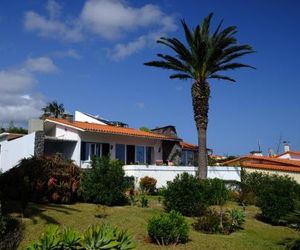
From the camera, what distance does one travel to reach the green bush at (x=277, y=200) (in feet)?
60.0

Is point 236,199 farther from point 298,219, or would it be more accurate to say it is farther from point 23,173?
point 23,173

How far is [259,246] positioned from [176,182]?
510 centimetres

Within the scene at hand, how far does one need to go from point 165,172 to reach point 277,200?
12589mm

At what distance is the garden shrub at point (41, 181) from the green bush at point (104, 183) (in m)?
0.49

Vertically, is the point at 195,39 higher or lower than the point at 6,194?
higher

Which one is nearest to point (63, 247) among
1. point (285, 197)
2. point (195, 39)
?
point (285, 197)

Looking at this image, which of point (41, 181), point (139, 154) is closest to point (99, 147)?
point (139, 154)

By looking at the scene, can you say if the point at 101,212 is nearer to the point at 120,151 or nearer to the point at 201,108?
the point at 201,108

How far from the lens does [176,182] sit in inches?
692

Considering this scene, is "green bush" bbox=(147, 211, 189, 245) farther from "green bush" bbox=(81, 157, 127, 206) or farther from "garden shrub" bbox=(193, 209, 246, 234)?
"green bush" bbox=(81, 157, 127, 206)

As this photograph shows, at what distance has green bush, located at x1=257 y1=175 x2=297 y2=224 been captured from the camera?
18297 mm

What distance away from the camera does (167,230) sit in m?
12.4

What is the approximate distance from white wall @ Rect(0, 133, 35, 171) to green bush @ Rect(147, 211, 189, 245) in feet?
54.1

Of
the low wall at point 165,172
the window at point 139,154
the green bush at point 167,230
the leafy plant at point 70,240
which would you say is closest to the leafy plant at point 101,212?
the green bush at point 167,230
